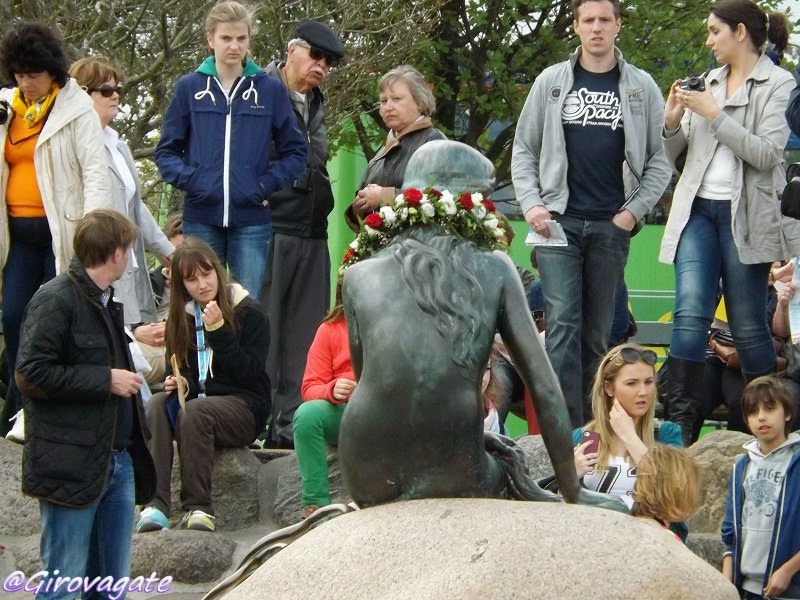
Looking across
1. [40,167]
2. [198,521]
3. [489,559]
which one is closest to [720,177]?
[198,521]

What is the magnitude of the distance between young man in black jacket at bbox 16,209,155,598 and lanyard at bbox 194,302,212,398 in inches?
53.7

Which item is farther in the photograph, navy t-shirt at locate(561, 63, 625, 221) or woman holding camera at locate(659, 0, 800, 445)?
navy t-shirt at locate(561, 63, 625, 221)

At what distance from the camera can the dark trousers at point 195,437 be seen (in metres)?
7.34

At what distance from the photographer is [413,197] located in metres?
4.94

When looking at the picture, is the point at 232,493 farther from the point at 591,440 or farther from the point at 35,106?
the point at 35,106

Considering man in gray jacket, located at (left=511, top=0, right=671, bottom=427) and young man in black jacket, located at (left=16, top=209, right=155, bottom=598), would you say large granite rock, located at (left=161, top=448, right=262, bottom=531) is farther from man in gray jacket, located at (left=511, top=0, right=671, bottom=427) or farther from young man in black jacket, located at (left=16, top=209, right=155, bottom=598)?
man in gray jacket, located at (left=511, top=0, right=671, bottom=427)

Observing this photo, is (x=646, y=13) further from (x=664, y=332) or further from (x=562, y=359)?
(x=562, y=359)

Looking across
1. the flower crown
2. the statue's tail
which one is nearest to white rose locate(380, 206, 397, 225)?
the flower crown

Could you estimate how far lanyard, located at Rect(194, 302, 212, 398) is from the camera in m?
7.62

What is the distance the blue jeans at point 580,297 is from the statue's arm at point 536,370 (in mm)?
2840

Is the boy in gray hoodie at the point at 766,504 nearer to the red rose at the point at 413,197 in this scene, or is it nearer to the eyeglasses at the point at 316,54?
the red rose at the point at 413,197

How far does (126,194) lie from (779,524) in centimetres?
402

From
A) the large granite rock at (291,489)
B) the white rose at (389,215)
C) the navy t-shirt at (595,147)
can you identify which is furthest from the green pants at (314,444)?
the white rose at (389,215)

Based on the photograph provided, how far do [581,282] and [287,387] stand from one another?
1.85 metres
